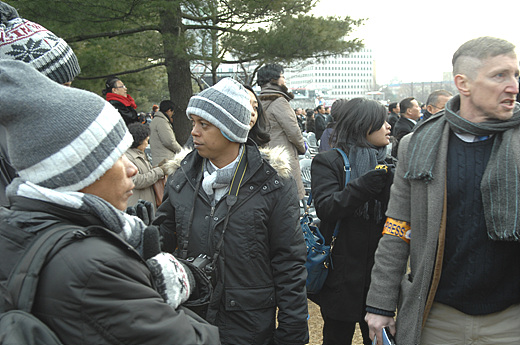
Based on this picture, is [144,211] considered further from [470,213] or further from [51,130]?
[470,213]

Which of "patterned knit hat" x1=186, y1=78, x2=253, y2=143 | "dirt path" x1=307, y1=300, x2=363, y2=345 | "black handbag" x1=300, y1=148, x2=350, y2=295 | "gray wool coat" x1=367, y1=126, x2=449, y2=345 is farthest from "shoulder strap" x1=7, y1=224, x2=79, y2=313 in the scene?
"dirt path" x1=307, y1=300, x2=363, y2=345

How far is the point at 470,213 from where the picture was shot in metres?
2.01

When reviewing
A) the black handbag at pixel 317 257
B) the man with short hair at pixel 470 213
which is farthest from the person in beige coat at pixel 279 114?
the man with short hair at pixel 470 213

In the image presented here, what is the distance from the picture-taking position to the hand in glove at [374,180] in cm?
280

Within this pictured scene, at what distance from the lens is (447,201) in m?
2.06

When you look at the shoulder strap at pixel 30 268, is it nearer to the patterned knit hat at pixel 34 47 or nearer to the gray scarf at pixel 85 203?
the gray scarf at pixel 85 203

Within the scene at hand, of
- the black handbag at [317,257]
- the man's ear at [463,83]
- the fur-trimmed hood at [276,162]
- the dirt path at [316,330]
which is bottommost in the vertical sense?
the dirt path at [316,330]

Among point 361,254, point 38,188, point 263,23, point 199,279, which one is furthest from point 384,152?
point 263,23

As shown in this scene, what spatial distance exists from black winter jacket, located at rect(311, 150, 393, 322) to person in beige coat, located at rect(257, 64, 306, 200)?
266 centimetres

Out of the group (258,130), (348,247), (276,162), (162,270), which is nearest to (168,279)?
(162,270)

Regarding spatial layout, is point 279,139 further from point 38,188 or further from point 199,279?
point 38,188

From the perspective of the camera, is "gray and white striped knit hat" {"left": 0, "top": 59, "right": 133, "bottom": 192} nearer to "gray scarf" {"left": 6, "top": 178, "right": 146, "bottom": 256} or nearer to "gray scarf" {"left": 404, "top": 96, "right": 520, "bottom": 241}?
"gray scarf" {"left": 6, "top": 178, "right": 146, "bottom": 256}

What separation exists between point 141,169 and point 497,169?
11.5ft

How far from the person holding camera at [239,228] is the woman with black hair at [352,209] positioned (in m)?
0.60
